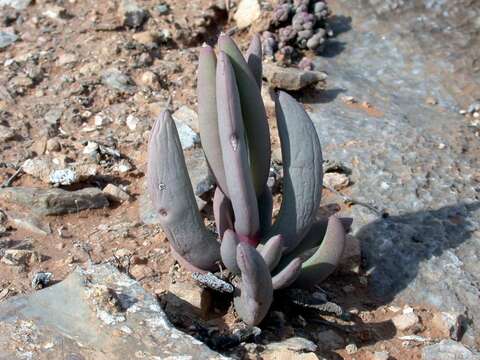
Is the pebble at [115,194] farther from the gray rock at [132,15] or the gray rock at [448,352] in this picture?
the gray rock at [132,15]

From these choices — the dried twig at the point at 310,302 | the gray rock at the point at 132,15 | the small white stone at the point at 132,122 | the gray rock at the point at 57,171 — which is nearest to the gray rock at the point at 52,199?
the gray rock at the point at 57,171

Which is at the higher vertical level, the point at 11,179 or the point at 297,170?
the point at 297,170

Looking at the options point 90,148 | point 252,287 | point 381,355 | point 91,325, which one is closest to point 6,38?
point 90,148

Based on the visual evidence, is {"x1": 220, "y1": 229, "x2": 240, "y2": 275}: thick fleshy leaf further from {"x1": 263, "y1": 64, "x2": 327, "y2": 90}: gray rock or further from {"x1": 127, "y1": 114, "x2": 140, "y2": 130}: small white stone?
{"x1": 263, "y1": 64, "x2": 327, "y2": 90}: gray rock

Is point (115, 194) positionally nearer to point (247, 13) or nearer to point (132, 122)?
point (132, 122)

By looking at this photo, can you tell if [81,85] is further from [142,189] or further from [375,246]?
[375,246]

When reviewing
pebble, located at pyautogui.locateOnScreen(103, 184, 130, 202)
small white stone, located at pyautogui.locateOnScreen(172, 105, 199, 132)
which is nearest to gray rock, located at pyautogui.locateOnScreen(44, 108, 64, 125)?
small white stone, located at pyautogui.locateOnScreen(172, 105, 199, 132)

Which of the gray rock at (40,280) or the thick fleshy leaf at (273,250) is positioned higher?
the thick fleshy leaf at (273,250)
